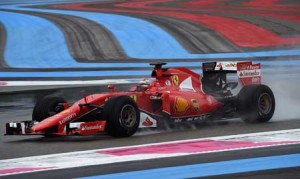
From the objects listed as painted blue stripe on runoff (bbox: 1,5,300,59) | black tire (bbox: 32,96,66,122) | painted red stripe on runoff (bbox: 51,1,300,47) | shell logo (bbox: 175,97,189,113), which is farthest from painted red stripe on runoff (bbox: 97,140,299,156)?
painted red stripe on runoff (bbox: 51,1,300,47)

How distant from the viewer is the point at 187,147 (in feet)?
28.1

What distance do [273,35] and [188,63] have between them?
543cm

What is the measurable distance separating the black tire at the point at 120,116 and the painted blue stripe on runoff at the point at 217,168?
2638 millimetres

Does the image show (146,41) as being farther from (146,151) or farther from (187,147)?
(146,151)

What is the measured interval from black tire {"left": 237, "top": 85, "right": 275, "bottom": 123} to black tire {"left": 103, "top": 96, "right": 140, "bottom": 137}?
89.5 inches

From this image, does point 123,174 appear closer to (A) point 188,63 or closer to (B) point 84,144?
(B) point 84,144

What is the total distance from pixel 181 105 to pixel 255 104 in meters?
1.38

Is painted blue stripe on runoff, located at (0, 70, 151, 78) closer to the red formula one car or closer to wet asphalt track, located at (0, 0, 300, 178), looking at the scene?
wet asphalt track, located at (0, 0, 300, 178)

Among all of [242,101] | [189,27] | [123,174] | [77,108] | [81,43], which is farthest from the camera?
[189,27]

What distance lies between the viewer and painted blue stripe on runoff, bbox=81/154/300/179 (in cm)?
666

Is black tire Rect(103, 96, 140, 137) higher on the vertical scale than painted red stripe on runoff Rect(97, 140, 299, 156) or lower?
higher

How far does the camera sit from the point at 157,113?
418 inches

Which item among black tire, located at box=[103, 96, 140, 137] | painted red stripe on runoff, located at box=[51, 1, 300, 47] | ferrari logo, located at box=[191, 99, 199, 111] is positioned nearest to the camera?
black tire, located at box=[103, 96, 140, 137]

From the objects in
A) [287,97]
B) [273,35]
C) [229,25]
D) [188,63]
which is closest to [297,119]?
[287,97]
